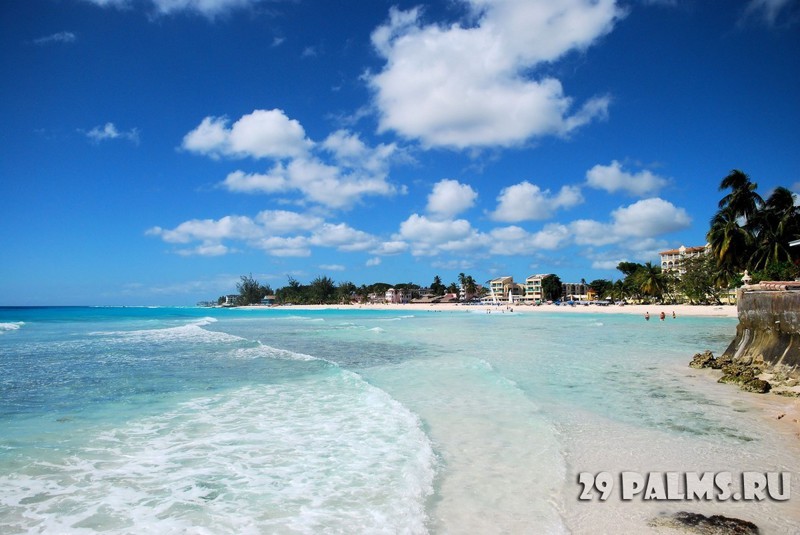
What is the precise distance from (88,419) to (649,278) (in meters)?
83.2

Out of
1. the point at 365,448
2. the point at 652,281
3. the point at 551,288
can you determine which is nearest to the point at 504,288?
the point at 551,288

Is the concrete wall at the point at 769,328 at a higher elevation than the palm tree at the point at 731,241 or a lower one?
lower

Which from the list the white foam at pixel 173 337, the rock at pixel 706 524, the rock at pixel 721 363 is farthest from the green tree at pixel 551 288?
the rock at pixel 706 524

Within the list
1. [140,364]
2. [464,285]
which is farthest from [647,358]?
[464,285]

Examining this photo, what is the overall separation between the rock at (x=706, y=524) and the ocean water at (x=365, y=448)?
0.16 m

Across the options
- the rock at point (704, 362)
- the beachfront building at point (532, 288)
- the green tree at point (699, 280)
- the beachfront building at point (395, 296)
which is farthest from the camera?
the beachfront building at point (395, 296)

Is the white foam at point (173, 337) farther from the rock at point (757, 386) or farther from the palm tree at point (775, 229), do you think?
the palm tree at point (775, 229)

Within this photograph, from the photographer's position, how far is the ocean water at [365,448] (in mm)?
4410

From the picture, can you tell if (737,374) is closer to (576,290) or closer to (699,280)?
(699,280)

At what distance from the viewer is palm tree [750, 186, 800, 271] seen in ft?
120

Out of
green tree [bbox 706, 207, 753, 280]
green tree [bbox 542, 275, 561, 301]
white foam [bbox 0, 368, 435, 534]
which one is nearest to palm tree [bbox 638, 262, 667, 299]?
green tree [bbox 706, 207, 753, 280]

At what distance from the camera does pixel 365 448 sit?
6504 mm

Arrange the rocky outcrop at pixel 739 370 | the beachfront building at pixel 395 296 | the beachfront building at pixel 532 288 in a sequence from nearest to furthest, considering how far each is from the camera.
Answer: the rocky outcrop at pixel 739 370 < the beachfront building at pixel 532 288 < the beachfront building at pixel 395 296

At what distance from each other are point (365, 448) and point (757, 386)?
28.9 feet
